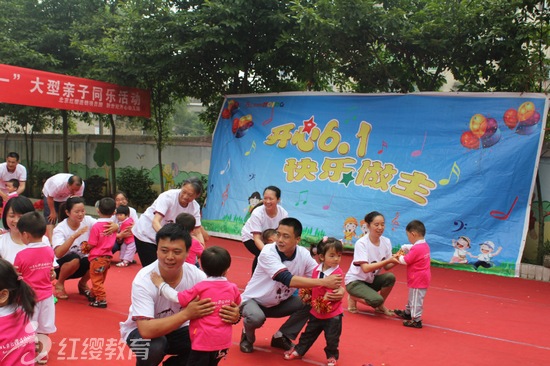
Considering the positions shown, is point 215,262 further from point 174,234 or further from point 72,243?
point 72,243

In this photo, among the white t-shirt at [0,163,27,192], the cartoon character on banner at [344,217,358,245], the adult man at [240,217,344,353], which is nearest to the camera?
the adult man at [240,217,344,353]

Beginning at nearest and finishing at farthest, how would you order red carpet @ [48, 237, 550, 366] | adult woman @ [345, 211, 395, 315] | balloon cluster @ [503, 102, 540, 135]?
red carpet @ [48, 237, 550, 366] < adult woman @ [345, 211, 395, 315] < balloon cluster @ [503, 102, 540, 135]

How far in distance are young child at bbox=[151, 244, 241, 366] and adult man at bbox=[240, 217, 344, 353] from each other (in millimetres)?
1041

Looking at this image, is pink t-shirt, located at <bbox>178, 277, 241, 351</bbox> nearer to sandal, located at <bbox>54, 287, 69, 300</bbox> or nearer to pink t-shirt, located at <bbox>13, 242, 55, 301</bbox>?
pink t-shirt, located at <bbox>13, 242, 55, 301</bbox>

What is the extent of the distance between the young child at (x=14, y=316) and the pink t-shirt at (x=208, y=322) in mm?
836

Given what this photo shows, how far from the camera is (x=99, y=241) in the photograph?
6.48 m

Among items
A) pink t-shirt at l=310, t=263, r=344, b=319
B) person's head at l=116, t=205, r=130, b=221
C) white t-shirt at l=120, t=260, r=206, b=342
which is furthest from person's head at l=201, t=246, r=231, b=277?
person's head at l=116, t=205, r=130, b=221

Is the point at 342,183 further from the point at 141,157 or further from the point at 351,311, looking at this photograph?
the point at 141,157

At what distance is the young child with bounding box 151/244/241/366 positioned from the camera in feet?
11.4

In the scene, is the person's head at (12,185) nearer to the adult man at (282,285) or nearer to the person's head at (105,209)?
the person's head at (105,209)

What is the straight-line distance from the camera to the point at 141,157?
15.4 meters

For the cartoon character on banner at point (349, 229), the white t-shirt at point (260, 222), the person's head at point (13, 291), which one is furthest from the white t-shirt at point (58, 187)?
the person's head at point (13, 291)

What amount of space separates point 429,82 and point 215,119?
16.5ft

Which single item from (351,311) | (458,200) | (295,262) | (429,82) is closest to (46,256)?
(295,262)
